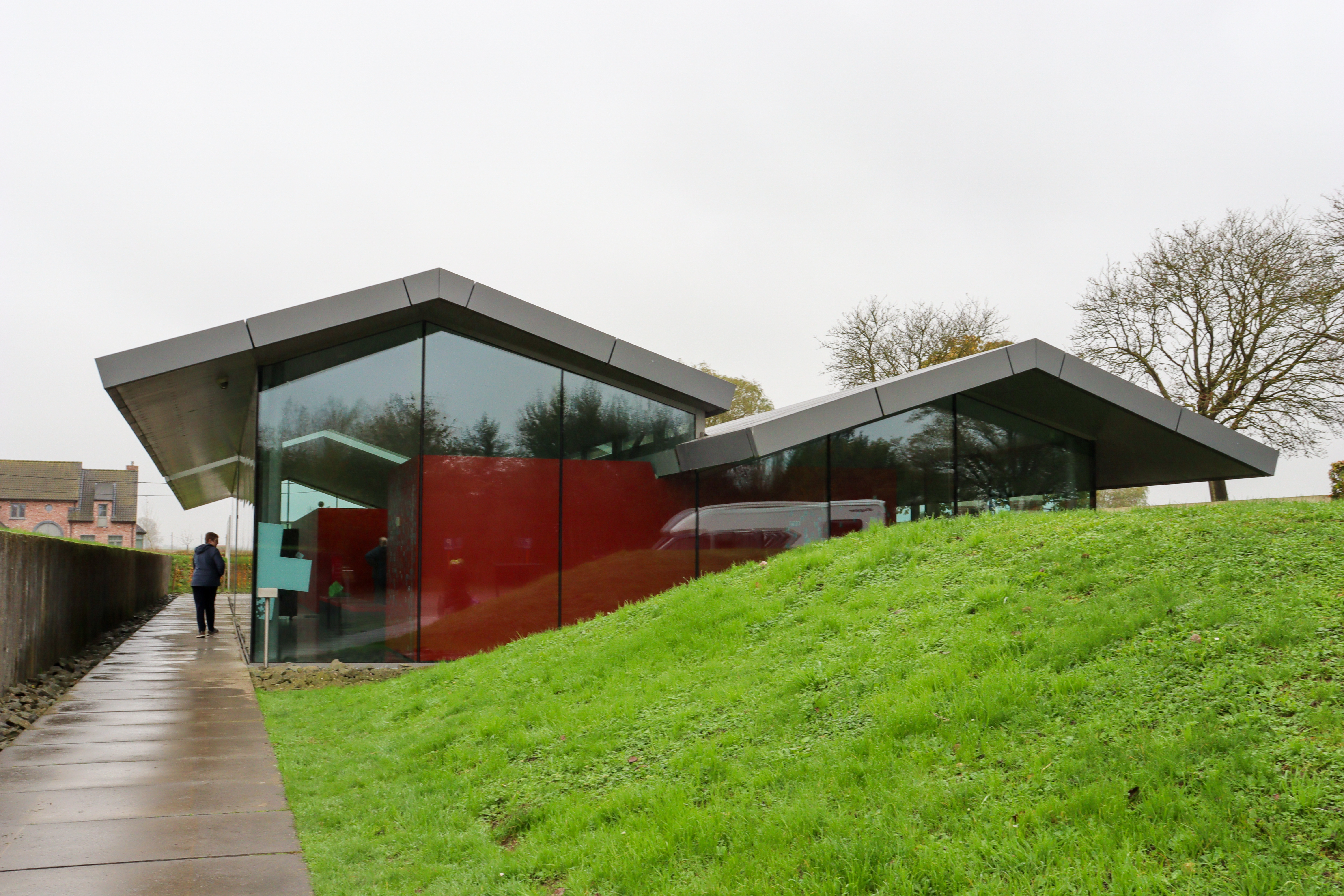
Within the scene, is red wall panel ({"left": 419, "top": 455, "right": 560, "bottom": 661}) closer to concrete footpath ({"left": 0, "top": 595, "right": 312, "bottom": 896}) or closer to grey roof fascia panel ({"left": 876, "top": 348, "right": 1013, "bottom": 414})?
concrete footpath ({"left": 0, "top": 595, "right": 312, "bottom": 896})

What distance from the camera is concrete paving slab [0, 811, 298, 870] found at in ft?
19.7

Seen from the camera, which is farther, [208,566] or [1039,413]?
[208,566]

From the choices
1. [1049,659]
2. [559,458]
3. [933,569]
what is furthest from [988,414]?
[1049,659]

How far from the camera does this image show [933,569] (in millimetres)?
8188

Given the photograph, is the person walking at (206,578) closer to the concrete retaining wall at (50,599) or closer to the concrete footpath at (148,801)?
the concrete retaining wall at (50,599)

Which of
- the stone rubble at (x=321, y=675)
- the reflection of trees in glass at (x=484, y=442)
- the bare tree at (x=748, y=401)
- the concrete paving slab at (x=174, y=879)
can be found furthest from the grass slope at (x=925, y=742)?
the bare tree at (x=748, y=401)

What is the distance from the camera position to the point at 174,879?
5.60 m

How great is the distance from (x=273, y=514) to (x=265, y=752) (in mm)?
5546

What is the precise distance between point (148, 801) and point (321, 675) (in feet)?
20.0

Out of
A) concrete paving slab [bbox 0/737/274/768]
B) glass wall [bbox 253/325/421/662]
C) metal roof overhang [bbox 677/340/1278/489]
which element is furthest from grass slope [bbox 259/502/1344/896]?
glass wall [bbox 253/325/421/662]

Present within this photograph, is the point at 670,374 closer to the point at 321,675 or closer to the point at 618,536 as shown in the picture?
the point at 618,536

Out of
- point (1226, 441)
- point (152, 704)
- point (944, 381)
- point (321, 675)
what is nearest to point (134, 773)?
point (152, 704)

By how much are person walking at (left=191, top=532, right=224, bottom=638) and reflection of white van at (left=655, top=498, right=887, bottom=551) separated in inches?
410

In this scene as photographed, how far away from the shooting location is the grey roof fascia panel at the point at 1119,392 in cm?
1455
